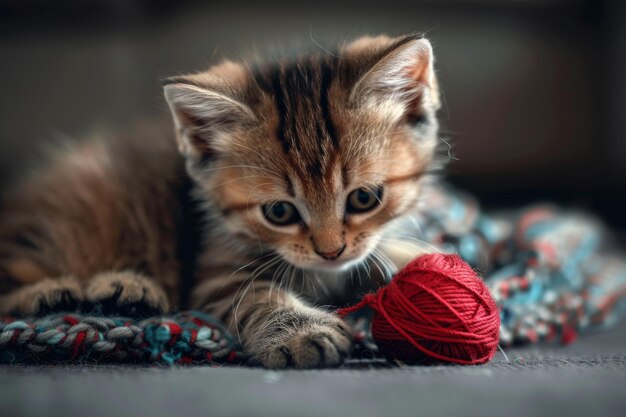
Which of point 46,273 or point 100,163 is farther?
point 100,163

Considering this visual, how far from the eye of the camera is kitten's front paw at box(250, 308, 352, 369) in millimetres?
836

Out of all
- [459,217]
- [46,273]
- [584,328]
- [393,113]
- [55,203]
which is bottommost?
[584,328]

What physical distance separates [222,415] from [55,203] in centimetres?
85

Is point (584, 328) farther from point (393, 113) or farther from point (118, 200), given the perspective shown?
point (118, 200)

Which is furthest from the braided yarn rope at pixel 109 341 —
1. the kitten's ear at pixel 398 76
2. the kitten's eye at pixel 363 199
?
the kitten's ear at pixel 398 76

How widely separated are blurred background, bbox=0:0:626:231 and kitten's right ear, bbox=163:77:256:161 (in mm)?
1248

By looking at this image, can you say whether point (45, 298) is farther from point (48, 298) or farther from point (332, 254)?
point (332, 254)

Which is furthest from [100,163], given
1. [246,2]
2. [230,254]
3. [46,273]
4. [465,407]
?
[246,2]

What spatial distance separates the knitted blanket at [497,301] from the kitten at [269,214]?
0.30 ft

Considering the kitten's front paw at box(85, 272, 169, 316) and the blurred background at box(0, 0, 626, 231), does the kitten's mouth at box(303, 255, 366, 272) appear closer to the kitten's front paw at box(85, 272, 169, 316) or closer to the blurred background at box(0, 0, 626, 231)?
the kitten's front paw at box(85, 272, 169, 316)

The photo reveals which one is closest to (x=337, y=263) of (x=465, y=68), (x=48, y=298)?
(x=48, y=298)

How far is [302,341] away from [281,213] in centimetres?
25

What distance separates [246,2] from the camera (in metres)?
2.37

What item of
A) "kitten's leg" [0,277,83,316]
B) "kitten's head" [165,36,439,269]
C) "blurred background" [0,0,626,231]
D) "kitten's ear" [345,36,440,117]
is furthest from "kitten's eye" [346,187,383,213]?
"blurred background" [0,0,626,231]
